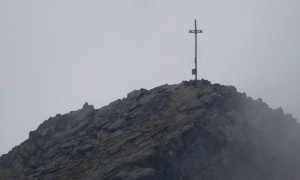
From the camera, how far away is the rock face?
2099 inches

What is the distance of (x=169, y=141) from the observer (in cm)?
5391

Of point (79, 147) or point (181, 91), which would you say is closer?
point (79, 147)

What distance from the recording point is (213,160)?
5525cm

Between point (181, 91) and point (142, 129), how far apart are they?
1020 centimetres

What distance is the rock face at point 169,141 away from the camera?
53312mm

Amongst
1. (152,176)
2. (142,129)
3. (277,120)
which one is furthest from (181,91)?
(152,176)

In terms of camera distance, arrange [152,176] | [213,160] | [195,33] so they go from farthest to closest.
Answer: [195,33]
[213,160]
[152,176]

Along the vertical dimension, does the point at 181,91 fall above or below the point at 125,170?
above

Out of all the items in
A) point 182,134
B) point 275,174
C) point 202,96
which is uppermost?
point 202,96

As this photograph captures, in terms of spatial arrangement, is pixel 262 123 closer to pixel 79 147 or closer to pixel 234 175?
pixel 234 175

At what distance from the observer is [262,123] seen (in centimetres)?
6328

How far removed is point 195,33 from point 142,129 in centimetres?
2097

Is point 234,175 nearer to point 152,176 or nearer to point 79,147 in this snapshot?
point 152,176

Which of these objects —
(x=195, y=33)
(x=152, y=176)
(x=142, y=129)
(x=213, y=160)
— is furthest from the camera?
(x=195, y=33)
